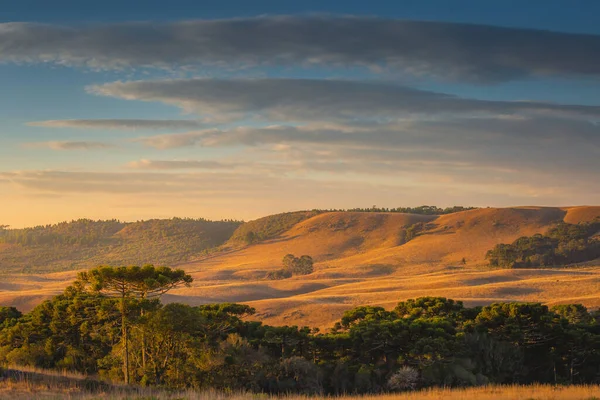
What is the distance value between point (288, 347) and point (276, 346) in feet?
1.81

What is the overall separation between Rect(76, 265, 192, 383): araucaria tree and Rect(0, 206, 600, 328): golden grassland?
24567mm

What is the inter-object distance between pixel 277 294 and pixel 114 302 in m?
53.1

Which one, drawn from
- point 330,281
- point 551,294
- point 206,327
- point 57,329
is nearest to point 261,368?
point 206,327

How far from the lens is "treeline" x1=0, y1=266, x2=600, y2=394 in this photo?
82.8ft

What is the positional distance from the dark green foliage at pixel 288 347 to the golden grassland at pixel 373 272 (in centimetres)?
1964

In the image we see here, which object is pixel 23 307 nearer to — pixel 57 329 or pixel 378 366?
pixel 57 329

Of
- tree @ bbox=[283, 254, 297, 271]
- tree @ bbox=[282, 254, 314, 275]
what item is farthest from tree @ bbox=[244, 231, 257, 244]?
tree @ bbox=[282, 254, 314, 275]


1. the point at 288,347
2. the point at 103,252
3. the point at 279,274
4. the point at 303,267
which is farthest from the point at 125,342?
the point at 103,252

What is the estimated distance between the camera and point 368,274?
10412cm

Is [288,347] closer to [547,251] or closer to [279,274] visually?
[279,274]

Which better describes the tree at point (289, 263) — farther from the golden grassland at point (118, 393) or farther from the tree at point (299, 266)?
the golden grassland at point (118, 393)

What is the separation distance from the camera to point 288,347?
29062 mm

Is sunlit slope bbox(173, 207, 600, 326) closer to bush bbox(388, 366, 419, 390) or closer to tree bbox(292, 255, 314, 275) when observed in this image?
tree bbox(292, 255, 314, 275)

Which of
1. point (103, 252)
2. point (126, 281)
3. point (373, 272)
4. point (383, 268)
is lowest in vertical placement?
point (373, 272)
